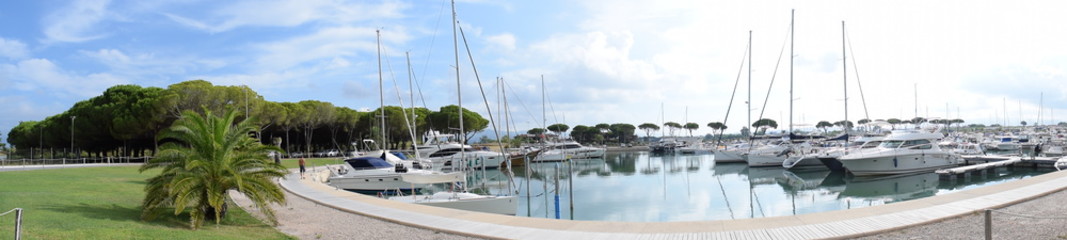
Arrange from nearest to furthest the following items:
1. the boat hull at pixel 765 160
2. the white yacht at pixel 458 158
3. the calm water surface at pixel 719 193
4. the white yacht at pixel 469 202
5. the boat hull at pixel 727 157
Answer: the white yacht at pixel 469 202 → the calm water surface at pixel 719 193 → the white yacht at pixel 458 158 → the boat hull at pixel 765 160 → the boat hull at pixel 727 157

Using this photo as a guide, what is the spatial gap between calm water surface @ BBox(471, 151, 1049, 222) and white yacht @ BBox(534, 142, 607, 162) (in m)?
15.5

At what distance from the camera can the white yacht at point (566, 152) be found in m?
62.0

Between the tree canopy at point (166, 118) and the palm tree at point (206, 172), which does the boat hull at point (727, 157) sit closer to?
the tree canopy at point (166, 118)

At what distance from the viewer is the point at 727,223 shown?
13.0 m

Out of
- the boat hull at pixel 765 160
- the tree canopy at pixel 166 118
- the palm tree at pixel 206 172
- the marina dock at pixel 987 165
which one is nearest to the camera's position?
the palm tree at pixel 206 172

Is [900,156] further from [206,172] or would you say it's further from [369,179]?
[206,172]

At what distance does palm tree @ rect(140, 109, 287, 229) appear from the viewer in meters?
12.6

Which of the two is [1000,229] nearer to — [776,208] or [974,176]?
[776,208]

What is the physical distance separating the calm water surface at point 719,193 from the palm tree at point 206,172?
34.5 ft

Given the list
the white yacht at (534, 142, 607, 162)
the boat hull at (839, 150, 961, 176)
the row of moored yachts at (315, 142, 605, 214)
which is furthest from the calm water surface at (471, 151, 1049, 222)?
the white yacht at (534, 142, 607, 162)

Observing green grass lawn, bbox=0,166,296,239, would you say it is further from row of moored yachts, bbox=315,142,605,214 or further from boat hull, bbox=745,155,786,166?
boat hull, bbox=745,155,786,166

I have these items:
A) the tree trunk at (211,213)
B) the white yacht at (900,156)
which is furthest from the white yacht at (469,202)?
the white yacht at (900,156)

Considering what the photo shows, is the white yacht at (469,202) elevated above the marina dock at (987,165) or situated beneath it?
elevated above

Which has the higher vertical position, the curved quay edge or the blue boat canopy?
the blue boat canopy
